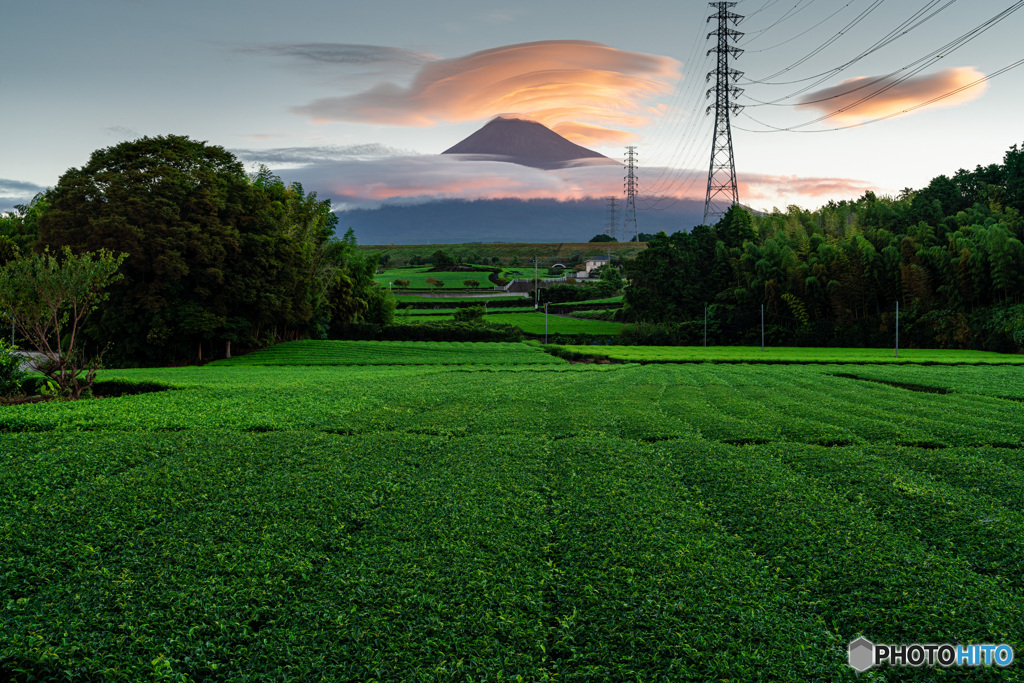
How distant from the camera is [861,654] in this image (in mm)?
4254

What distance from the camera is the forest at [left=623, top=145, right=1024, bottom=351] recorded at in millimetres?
36844

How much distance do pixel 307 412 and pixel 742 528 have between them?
29.7 ft

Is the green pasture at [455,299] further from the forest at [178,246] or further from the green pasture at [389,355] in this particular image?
the forest at [178,246]

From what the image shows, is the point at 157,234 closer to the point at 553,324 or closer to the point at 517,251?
the point at 553,324

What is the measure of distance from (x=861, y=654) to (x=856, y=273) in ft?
145

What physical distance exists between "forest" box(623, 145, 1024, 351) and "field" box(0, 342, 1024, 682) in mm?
32994

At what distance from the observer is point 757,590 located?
16.4 ft

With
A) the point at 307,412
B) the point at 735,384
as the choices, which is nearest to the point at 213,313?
the point at 307,412

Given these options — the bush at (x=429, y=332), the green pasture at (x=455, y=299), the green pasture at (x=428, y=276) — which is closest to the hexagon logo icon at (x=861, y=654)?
the bush at (x=429, y=332)

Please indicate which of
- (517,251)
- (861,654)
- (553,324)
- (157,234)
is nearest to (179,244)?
(157,234)

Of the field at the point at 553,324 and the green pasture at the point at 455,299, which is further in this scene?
the green pasture at the point at 455,299

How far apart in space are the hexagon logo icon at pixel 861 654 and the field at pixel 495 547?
2.8 inches

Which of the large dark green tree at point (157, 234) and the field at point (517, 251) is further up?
the field at point (517, 251)

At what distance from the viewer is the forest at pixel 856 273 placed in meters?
36.8
